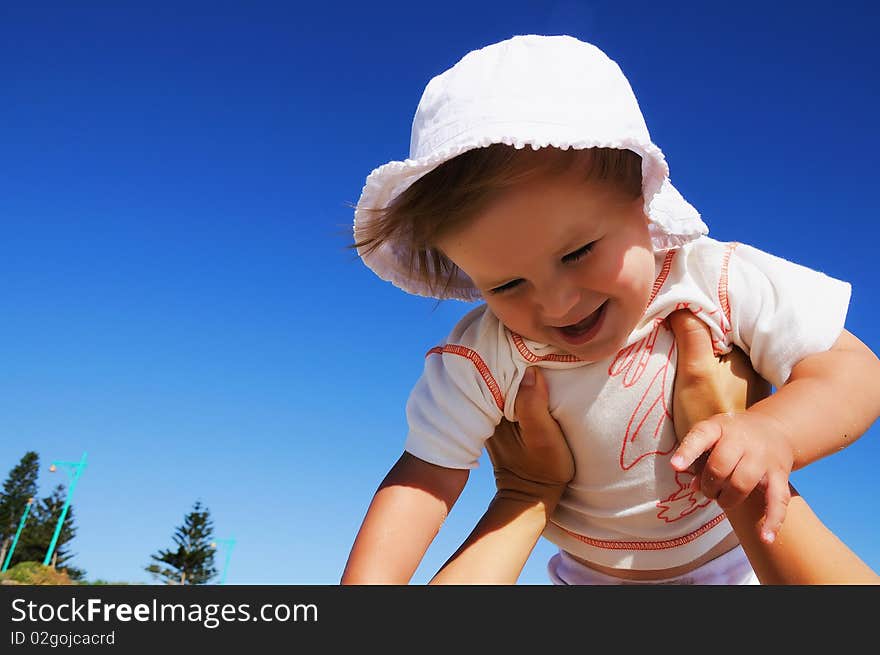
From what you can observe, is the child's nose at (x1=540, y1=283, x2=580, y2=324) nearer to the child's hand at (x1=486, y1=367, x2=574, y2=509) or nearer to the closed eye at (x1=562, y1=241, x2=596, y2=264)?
the closed eye at (x1=562, y1=241, x2=596, y2=264)

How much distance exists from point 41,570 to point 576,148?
129ft

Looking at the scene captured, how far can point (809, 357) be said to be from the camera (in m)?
1.98

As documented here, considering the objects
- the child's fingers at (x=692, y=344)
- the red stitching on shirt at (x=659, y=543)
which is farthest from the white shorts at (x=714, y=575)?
the child's fingers at (x=692, y=344)

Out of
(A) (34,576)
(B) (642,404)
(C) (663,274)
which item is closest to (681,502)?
(B) (642,404)

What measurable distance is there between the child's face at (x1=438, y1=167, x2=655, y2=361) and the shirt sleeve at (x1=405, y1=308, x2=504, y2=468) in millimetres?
238

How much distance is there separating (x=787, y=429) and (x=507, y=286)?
0.79 meters

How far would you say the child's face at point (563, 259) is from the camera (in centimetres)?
187

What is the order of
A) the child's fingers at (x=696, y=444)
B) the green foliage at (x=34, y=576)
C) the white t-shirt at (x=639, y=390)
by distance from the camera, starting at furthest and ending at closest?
the green foliage at (x=34, y=576) < the white t-shirt at (x=639, y=390) < the child's fingers at (x=696, y=444)

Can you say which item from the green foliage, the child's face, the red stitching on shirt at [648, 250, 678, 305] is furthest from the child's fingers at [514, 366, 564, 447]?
the green foliage

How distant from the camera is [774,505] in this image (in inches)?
59.4

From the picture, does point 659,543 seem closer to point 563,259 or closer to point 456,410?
point 456,410

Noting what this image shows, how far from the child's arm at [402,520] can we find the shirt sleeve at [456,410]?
0.16ft

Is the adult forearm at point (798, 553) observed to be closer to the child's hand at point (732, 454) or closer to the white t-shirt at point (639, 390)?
the child's hand at point (732, 454)

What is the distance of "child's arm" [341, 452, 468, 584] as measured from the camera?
189 centimetres
